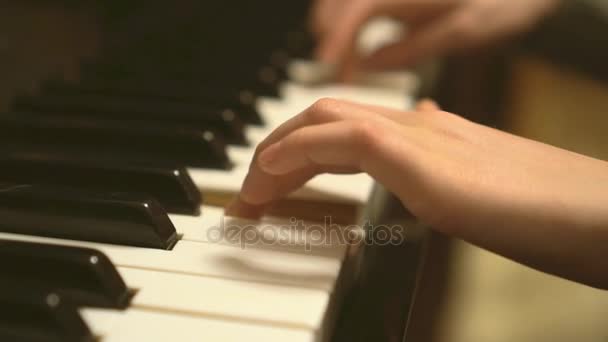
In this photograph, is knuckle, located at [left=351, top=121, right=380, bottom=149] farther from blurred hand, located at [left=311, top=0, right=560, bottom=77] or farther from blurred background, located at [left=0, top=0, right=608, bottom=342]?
blurred hand, located at [left=311, top=0, right=560, bottom=77]

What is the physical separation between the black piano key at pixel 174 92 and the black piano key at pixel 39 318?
44 centimetres

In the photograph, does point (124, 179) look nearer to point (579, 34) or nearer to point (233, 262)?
point (233, 262)

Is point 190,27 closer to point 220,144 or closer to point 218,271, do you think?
point 220,144

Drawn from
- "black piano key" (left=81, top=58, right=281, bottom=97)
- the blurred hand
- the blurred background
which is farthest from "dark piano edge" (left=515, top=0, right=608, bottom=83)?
"black piano key" (left=81, top=58, right=281, bottom=97)

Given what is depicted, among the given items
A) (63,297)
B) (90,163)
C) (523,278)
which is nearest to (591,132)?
(523,278)

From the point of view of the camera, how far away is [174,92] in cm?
92

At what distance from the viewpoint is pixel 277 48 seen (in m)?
1.21

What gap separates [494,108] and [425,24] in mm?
489

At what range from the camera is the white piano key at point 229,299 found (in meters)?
0.50

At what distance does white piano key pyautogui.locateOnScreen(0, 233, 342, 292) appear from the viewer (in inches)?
21.8

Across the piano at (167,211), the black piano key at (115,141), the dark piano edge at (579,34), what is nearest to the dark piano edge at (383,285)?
the piano at (167,211)

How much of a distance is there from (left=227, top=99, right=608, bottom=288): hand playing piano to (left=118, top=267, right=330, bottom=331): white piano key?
0.12 metres

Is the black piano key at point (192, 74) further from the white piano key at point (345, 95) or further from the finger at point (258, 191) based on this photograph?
the finger at point (258, 191)

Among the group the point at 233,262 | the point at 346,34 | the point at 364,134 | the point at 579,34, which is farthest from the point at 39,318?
the point at 579,34
